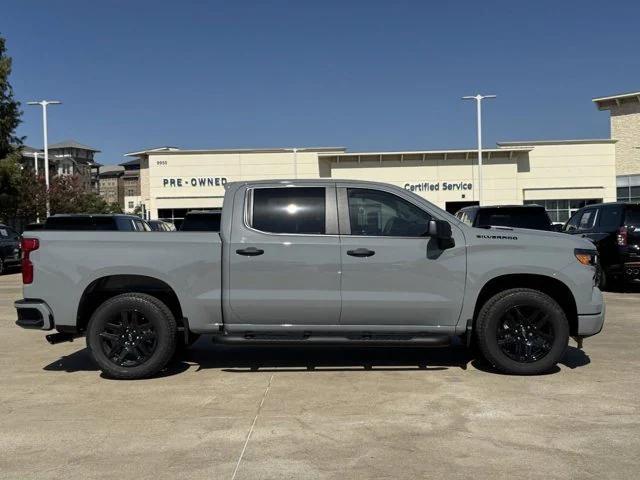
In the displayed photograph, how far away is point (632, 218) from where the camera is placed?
11.9 metres

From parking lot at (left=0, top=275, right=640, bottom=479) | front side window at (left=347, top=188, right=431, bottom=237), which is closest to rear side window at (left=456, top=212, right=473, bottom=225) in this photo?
parking lot at (left=0, top=275, right=640, bottom=479)

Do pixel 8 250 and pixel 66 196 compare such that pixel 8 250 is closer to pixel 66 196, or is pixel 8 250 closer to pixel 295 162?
pixel 66 196

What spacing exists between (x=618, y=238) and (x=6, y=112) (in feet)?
83.5

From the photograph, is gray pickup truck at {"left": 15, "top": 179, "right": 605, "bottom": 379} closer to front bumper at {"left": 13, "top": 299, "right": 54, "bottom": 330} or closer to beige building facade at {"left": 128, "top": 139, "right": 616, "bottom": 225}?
front bumper at {"left": 13, "top": 299, "right": 54, "bottom": 330}

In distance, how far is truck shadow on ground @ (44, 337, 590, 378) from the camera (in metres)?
6.51

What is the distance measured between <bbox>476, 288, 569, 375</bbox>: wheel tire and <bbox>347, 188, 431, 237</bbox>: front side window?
987mm

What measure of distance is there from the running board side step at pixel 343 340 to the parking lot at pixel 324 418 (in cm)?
40

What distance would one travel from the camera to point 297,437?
4.47 meters

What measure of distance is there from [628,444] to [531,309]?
1873 mm

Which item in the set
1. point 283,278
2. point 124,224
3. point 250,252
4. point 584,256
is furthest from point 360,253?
point 124,224

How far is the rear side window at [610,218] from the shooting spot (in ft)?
39.7

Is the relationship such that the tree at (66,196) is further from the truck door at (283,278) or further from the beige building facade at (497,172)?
the truck door at (283,278)

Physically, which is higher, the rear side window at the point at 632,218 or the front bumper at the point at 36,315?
the rear side window at the point at 632,218

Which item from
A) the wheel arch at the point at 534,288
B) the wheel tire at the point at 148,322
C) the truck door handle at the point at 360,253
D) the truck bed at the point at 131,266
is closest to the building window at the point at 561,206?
the wheel arch at the point at 534,288
